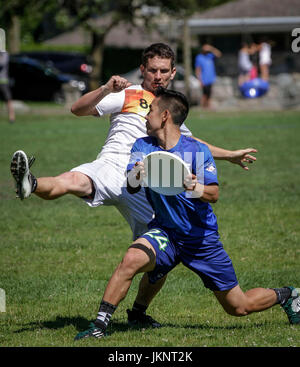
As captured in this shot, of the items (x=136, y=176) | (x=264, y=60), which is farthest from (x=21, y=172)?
(x=264, y=60)

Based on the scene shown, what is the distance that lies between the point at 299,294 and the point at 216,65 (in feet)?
109

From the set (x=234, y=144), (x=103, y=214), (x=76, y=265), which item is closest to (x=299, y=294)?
(x=76, y=265)

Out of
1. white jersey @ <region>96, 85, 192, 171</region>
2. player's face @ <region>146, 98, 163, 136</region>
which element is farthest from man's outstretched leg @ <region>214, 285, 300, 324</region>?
white jersey @ <region>96, 85, 192, 171</region>

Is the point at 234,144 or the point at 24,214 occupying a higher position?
the point at 234,144

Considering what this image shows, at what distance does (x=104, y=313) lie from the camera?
4898 mm

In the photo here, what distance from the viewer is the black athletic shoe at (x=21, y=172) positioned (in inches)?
194

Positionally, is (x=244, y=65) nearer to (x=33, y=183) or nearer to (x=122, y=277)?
(x=33, y=183)

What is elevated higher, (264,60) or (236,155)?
(264,60)

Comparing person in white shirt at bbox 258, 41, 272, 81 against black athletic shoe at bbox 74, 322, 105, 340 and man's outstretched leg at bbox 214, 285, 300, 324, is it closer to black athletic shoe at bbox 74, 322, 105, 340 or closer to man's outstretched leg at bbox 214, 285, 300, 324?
man's outstretched leg at bbox 214, 285, 300, 324

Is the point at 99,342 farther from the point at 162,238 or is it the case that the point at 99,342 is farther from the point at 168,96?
the point at 168,96

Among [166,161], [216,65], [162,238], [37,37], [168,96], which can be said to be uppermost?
[37,37]

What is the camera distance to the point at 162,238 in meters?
4.97

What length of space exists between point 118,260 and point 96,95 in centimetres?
264

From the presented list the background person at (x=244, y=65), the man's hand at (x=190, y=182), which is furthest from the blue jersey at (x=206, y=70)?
the man's hand at (x=190, y=182)
